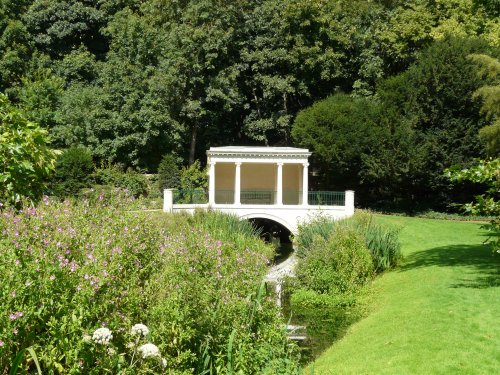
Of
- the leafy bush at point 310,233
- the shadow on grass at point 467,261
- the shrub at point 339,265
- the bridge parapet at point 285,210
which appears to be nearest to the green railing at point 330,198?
the bridge parapet at point 285,210

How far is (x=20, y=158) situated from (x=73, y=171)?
89.7 feet

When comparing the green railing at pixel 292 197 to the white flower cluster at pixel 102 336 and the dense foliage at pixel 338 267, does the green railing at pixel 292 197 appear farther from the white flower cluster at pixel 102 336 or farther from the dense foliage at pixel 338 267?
the white flower cluster at pixel 102 336

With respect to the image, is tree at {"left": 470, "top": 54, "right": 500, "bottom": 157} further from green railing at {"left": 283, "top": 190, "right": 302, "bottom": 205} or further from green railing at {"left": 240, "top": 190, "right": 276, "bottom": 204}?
green railing at {"left": 240, "top": 190, "right": 276, "bottom": 204}

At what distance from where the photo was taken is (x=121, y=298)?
6.82 meters

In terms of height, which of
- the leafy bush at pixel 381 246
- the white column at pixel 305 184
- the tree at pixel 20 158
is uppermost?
the white column at pixel 305 184

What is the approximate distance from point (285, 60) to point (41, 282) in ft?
124

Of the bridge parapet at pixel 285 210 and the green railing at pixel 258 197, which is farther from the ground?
the green railing at pixel 258 197

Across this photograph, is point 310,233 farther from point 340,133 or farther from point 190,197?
point 340,133

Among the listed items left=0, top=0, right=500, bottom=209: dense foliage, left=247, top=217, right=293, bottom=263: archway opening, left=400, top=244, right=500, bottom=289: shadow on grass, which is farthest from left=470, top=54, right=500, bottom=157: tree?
left=247, top=217, right=293, bottom=263: archway opening

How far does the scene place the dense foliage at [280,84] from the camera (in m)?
36.1

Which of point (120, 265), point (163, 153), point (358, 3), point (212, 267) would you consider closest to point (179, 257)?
point (212, 267)

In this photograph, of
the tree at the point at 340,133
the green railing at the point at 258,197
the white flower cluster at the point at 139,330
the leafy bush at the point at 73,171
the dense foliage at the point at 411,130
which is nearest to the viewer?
the white flower cluster at the point at 139,330

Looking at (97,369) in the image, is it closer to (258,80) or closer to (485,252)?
(485,252)

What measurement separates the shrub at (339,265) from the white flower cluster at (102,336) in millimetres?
14600
